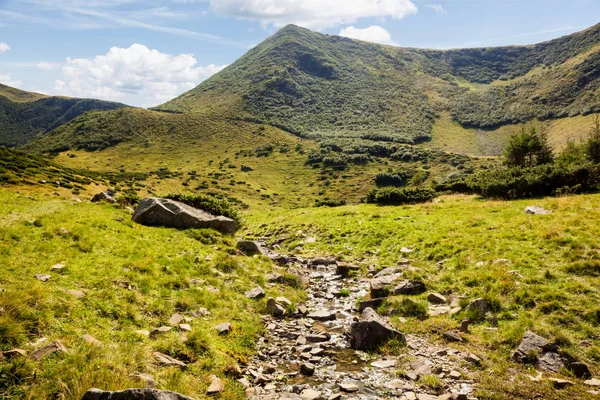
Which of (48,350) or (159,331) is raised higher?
(48,350)

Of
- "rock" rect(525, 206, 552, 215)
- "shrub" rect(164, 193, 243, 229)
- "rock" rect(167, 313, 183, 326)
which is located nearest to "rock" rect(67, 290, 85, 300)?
"rock" rect(167, 313, 183, 326)

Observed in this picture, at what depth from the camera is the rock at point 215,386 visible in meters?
7.77

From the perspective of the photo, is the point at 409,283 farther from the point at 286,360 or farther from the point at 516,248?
the point at 286,360

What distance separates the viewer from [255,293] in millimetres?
14445

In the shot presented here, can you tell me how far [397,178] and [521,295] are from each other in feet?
378

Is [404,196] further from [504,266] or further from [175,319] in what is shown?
[175,319]

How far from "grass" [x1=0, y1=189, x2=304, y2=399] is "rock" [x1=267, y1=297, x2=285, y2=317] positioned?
1.05 ft

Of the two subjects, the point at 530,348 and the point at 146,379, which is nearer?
the point at 146,379

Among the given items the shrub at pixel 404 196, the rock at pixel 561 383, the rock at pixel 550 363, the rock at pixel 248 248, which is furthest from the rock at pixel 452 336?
the shrub at pixel 404 196

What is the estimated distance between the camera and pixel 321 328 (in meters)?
12.5

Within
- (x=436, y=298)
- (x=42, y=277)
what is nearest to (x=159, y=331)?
(x=42, y=277)

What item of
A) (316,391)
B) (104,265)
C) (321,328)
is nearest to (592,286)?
(321,328)

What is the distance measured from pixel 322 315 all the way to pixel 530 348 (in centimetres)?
690

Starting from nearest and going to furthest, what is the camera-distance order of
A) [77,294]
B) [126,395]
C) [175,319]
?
[126,395] → [77,294] → [175,319]
